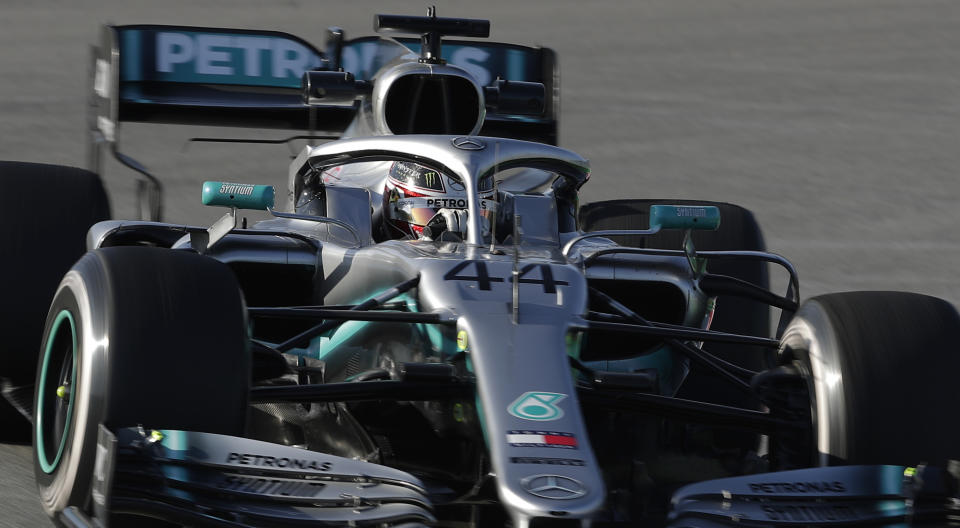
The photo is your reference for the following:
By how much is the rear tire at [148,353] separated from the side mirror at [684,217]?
5.40 feet

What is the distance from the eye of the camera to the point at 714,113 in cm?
1573

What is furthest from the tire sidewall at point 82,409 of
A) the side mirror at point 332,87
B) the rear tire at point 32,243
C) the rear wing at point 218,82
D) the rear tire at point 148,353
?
the rear wing at point 218,82

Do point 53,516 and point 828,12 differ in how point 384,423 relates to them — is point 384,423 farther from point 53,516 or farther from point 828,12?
point 828,12

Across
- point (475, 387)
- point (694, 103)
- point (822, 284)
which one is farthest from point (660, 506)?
point (694, 103)

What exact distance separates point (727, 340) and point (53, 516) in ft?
6.64

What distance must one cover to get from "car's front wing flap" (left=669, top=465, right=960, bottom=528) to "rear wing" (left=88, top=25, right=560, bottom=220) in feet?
12.0

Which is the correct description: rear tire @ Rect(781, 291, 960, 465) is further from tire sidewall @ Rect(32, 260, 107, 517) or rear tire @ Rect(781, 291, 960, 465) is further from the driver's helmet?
tire sidewall @ Rect(32, 260, 107, 517)

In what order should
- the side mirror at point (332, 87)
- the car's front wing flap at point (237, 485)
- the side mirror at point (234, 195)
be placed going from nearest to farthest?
the car's front wing flap at point (237, 485) → the side mirror at point (234, 195) → the side mirror at point (332, 87)

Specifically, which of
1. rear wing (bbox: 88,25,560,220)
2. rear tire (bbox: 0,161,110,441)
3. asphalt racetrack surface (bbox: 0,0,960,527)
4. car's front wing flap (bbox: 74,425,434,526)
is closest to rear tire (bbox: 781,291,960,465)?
car's front wing flap (bbox: 74,425,434,526)

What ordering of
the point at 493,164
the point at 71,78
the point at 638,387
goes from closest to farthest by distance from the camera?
the point at 638,387, the point at 493,164, the point at 71,78

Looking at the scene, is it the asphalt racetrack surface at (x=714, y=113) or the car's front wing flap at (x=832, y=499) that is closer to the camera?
the car's front wing flap at (x=832, y=499)

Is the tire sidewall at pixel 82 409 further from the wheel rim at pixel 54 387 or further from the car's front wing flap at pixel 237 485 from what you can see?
the wheel rim at pixel 54 387

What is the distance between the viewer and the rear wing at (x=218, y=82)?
24.0ft

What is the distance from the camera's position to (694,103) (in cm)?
1619
